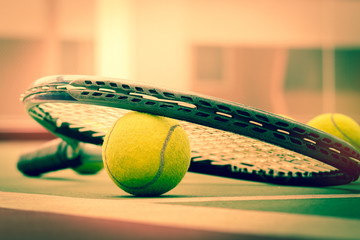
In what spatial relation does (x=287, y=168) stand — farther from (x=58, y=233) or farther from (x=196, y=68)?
(x=196, y=68)

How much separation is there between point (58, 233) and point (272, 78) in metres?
9.19

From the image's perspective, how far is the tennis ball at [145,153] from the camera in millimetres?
1561

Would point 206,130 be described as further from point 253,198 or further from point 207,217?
point 207,217

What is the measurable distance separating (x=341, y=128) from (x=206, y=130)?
882 millimetres

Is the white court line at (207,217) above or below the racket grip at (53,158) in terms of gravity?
above

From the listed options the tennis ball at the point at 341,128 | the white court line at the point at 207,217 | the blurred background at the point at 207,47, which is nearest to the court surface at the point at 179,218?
the white court line at the point at 207,217

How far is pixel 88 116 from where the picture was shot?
2.05 meters

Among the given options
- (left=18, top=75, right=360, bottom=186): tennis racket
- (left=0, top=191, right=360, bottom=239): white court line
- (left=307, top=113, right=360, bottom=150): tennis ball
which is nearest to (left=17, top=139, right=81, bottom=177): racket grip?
(left=18, top=75, right=360, bottom=186): tennis racket

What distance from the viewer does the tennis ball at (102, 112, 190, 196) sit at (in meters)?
1.56

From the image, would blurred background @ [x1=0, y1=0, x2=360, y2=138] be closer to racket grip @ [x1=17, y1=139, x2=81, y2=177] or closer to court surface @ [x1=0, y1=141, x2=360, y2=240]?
racket grip @ [x1=17, y1=139, x2=81, y2=177]

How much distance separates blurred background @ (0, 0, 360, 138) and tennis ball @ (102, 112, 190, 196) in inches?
273

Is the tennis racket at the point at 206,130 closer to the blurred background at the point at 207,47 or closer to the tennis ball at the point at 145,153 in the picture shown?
the tennis ball at the point at 145,153

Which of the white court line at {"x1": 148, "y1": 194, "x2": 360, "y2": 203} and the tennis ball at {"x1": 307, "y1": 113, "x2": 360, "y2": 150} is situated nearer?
the white court line at {"x1": 148, "y1": 194, "x2": 360, "y2": 203}

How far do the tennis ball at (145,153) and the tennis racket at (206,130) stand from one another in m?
0.06
